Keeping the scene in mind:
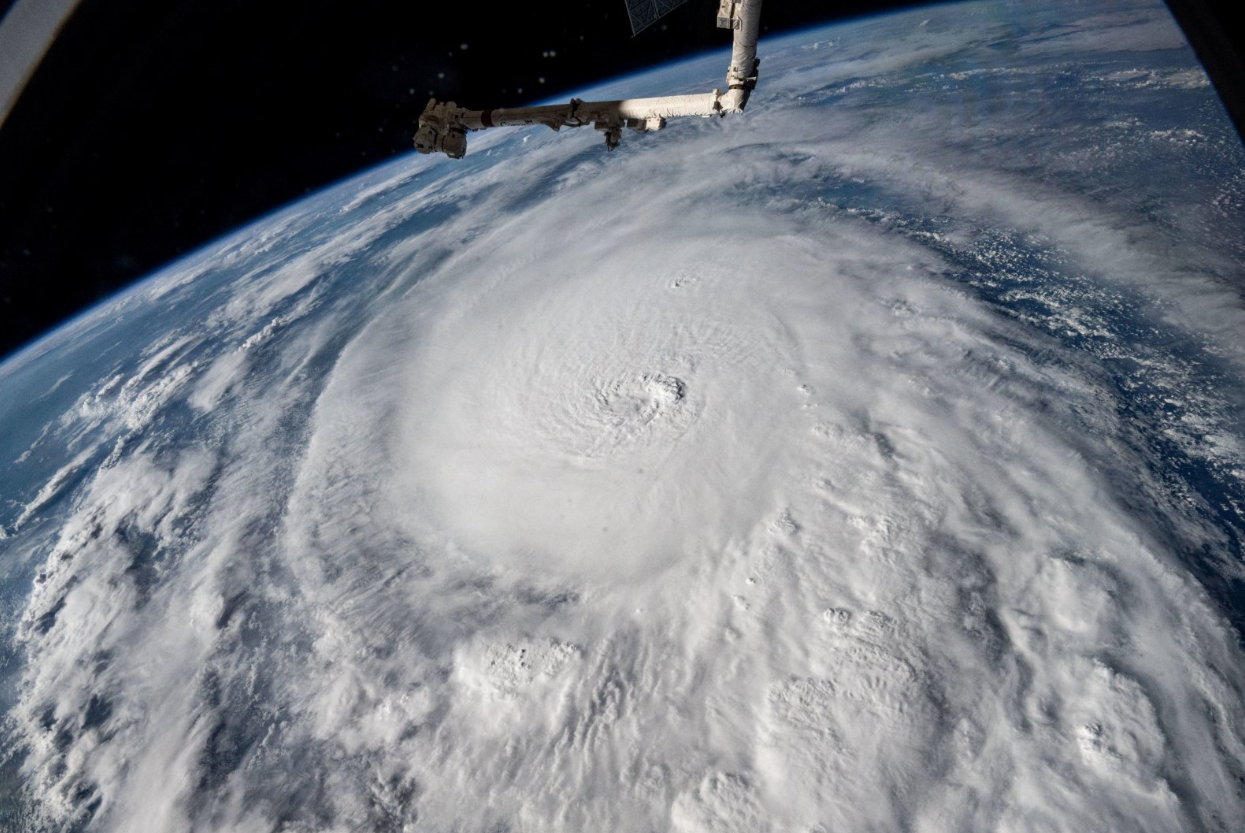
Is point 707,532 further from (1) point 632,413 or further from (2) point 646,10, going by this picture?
(2) point 646,10

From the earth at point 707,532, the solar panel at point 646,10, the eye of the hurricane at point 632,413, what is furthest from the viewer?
the eye of the hurricane at point 632,413

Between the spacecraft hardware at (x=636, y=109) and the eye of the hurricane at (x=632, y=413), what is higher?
the spacecraft hardware at (x=636, y=109)

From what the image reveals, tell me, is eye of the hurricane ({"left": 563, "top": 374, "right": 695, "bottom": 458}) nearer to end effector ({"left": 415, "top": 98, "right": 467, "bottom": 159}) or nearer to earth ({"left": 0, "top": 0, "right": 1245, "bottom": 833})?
earth ({"left": 0, "top": 0, "right": 1245, "bottom": 833})

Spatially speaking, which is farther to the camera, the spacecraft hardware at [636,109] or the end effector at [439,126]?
the end effector at [439,126]

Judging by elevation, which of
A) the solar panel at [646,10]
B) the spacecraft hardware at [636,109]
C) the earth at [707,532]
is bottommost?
the earth at [707,532]

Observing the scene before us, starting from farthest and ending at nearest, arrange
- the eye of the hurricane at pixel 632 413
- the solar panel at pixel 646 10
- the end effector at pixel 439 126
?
the eye of the hurricane at pixel 632 413 < the end effector at pixel 439 126 < the solar panel at pixel 646 10

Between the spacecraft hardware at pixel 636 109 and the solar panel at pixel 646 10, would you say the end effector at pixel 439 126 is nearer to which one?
the spacecraft hardware at pixel 636 109

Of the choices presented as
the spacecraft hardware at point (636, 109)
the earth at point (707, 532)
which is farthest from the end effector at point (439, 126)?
the earth at point (707, 532)

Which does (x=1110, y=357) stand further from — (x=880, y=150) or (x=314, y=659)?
(x=314, y=659)

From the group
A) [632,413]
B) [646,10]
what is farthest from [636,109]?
[632,413]

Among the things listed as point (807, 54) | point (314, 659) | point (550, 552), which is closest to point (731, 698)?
point (550, 552)
